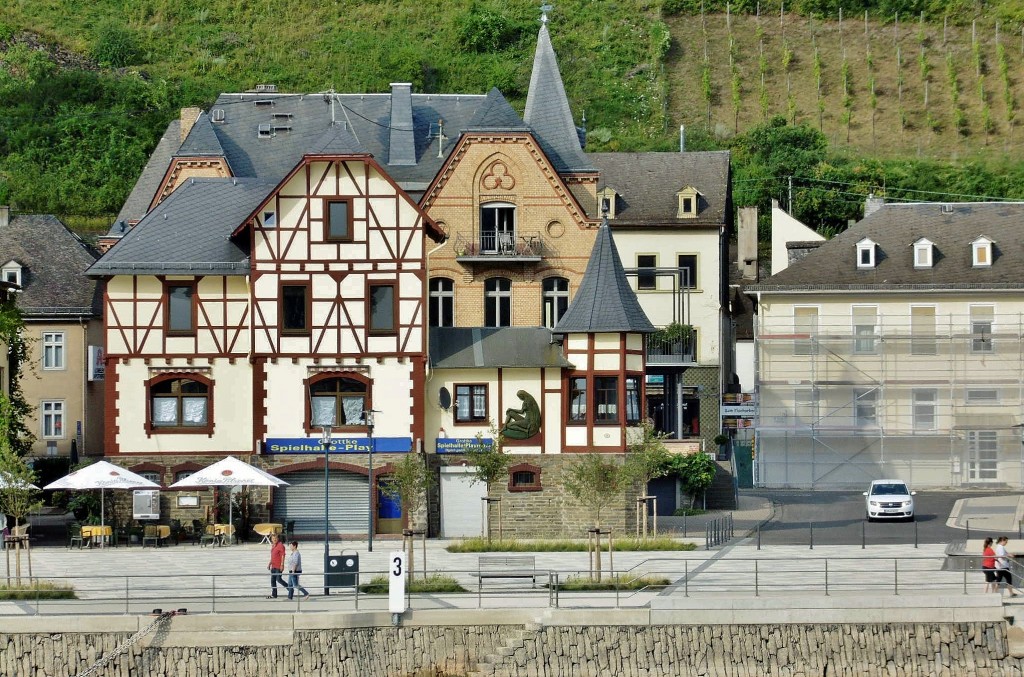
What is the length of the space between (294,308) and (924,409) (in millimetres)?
25086

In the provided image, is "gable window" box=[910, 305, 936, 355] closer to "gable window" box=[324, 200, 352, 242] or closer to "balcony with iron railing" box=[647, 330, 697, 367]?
"balcony with iron railing" box=[647, 330, 697, 367]

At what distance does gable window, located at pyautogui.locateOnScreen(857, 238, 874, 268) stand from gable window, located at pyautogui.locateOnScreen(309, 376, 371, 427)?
934 inches

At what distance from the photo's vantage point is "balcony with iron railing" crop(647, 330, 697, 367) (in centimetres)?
6862

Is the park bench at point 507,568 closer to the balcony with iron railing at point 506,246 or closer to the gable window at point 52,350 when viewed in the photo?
the balcony with iron railing at point 506,246

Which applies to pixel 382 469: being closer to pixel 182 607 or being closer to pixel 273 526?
pixel 273 526

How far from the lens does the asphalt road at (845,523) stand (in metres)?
49.6

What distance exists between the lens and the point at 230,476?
51.0 metres

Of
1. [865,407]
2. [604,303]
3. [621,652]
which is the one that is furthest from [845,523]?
[621,652]

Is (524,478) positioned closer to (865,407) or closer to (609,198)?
(865,407)

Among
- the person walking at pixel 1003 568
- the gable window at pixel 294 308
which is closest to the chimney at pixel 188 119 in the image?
the gable window at pixel 294 308

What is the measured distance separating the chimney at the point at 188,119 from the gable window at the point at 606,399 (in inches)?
955

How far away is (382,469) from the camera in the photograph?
5381 cm

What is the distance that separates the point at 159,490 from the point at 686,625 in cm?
2038

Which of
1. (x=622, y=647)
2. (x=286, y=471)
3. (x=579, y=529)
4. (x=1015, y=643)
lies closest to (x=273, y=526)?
(x=286, y=471)
